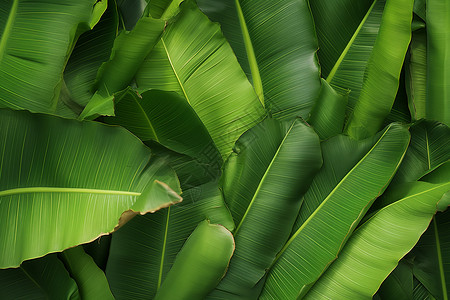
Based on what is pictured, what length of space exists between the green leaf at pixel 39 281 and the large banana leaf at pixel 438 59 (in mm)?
819

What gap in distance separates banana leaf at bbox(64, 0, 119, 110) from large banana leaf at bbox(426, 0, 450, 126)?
26.4 inches

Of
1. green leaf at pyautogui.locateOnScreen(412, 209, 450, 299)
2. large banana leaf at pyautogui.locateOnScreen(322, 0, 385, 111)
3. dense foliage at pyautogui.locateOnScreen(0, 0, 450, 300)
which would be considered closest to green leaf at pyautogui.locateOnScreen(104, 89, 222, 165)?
dense foliage at pyautogui.locateOnScreen(0, 0, 450, 300)

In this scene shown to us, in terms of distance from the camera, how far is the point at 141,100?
0.86 meters

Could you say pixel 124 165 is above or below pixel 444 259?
above

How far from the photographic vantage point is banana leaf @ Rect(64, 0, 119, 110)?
1.00m

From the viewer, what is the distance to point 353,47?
108 cm

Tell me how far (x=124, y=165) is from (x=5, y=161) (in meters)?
0.18

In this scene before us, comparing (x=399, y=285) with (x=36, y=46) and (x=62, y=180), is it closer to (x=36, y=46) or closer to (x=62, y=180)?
(x=62, y=180)

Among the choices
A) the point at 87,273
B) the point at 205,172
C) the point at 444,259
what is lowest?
the point at 444,259

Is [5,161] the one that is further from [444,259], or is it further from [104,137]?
[444,259]

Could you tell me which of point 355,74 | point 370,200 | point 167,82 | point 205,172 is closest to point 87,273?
point 205,172

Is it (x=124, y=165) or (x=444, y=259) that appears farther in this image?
(x=444, y=259)

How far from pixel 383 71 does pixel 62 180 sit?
641mm

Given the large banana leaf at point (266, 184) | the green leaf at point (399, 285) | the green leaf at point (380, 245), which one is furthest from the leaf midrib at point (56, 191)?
the green leaf at point (399, 285)
